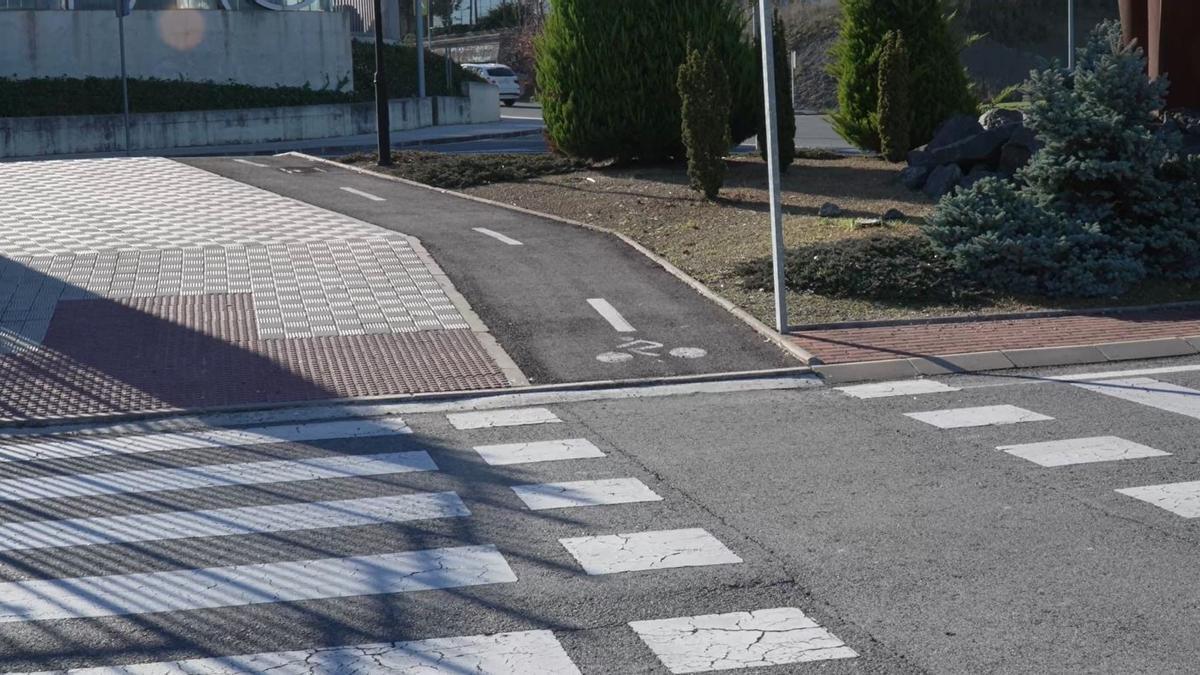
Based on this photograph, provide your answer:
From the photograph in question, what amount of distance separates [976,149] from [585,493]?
492 inches

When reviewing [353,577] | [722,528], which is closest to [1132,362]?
[722,528]

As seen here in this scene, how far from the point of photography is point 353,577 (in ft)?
22.8

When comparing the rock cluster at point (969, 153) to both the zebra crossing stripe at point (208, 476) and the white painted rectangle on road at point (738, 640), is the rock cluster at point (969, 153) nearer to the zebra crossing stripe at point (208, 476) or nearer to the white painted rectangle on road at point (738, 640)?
the zebra crossing stripe at point (208, 476)

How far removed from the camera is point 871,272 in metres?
14.6

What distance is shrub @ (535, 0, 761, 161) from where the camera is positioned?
23188mm

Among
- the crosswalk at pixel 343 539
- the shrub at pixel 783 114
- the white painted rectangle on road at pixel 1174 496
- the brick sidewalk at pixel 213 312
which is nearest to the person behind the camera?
the crosswalk at pixel 343 539

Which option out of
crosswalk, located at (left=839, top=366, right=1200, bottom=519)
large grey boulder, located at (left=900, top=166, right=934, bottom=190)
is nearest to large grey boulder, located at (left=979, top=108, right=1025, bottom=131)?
large grey boulder, located at (left=900, top=166, right=934, bottom=190)

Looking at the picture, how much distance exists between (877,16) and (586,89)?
4.79 m

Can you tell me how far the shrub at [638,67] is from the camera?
76.1 feet

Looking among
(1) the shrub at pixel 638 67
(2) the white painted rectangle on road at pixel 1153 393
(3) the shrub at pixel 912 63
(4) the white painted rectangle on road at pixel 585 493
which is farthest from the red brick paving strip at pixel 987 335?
(1) the shrub at pixel 638 67

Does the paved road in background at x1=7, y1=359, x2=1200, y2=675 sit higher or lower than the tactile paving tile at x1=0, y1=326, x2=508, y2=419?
lower

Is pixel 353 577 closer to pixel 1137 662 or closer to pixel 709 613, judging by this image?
pixel 709 613

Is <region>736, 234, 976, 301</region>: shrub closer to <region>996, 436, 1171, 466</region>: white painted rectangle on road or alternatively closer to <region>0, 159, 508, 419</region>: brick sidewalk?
<region>0, 159, 508, 419</region>: brick sidewalk

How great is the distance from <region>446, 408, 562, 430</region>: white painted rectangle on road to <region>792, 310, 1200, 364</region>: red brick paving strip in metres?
2.77
